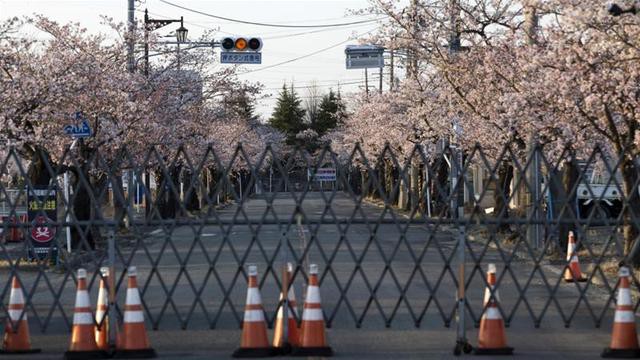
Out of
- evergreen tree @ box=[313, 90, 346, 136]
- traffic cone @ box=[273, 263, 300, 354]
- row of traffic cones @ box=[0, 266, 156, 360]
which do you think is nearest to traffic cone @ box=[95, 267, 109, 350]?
row of traffic cones @ box=[0, 266, 156, 360]

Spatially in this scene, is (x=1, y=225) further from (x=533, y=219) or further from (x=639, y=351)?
(x=639, y=351)

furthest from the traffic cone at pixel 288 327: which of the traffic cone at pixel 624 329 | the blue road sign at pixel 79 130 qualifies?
the blue road sign at pixel 79 130

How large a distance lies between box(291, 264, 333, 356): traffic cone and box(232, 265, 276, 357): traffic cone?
0.38 metres

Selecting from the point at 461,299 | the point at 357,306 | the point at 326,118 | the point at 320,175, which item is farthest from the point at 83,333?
the point at 326,118

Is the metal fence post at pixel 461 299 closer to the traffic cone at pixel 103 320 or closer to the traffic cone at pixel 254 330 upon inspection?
the traffic cone at pixel 254 330

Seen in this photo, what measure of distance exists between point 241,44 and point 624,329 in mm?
20652

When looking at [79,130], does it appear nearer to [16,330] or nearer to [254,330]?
[16,330]

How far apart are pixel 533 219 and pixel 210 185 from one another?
5755 centimetres

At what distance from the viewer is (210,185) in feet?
224

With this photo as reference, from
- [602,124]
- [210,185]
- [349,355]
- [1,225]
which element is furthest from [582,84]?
[210,185]

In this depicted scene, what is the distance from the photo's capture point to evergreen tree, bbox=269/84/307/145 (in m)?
116

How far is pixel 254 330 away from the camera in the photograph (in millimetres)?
11242

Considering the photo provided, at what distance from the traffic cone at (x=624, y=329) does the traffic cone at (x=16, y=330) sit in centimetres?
641

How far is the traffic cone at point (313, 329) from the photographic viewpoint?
36.6ft
